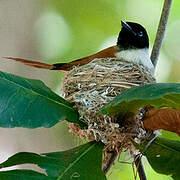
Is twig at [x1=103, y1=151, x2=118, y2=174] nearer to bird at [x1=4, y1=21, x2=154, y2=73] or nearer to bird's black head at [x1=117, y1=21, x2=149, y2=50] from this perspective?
bird at [x1=4, y1=21, x2=154, y2=73]

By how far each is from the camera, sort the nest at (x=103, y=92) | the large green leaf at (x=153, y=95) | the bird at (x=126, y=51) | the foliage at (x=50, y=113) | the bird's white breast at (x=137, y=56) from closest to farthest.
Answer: the large green leaf at (x=153, y=95) < the foliage at (x=50, y=113) < the nest at (x=103, y=92) < the bird's white breast at (x=137, y=56) < the bird at (x=126, y=51)

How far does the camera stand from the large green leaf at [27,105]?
5.54 feet

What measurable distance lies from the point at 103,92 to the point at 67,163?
0.64 metres

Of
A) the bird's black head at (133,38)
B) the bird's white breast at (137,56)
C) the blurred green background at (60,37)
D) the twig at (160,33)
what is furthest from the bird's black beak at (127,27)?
the blurred green background at (60,37)

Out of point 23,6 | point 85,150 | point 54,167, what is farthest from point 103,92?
point 23,6

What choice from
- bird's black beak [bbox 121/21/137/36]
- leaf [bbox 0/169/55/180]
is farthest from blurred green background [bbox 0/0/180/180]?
leaf [bbox 0/169/55/180]

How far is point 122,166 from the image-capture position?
371 cm

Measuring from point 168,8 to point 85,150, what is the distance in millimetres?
1037

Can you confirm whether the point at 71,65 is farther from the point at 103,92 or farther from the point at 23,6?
the point at 23,6

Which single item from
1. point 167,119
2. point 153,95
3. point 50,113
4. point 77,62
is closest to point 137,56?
point 77,62

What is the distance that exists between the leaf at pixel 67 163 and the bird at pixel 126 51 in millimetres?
1123

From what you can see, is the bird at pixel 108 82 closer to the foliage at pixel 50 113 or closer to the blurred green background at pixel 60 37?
the foliage at pixel 50 113

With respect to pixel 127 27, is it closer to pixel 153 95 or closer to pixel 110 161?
pixel 110 161

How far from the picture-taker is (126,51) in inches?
122
